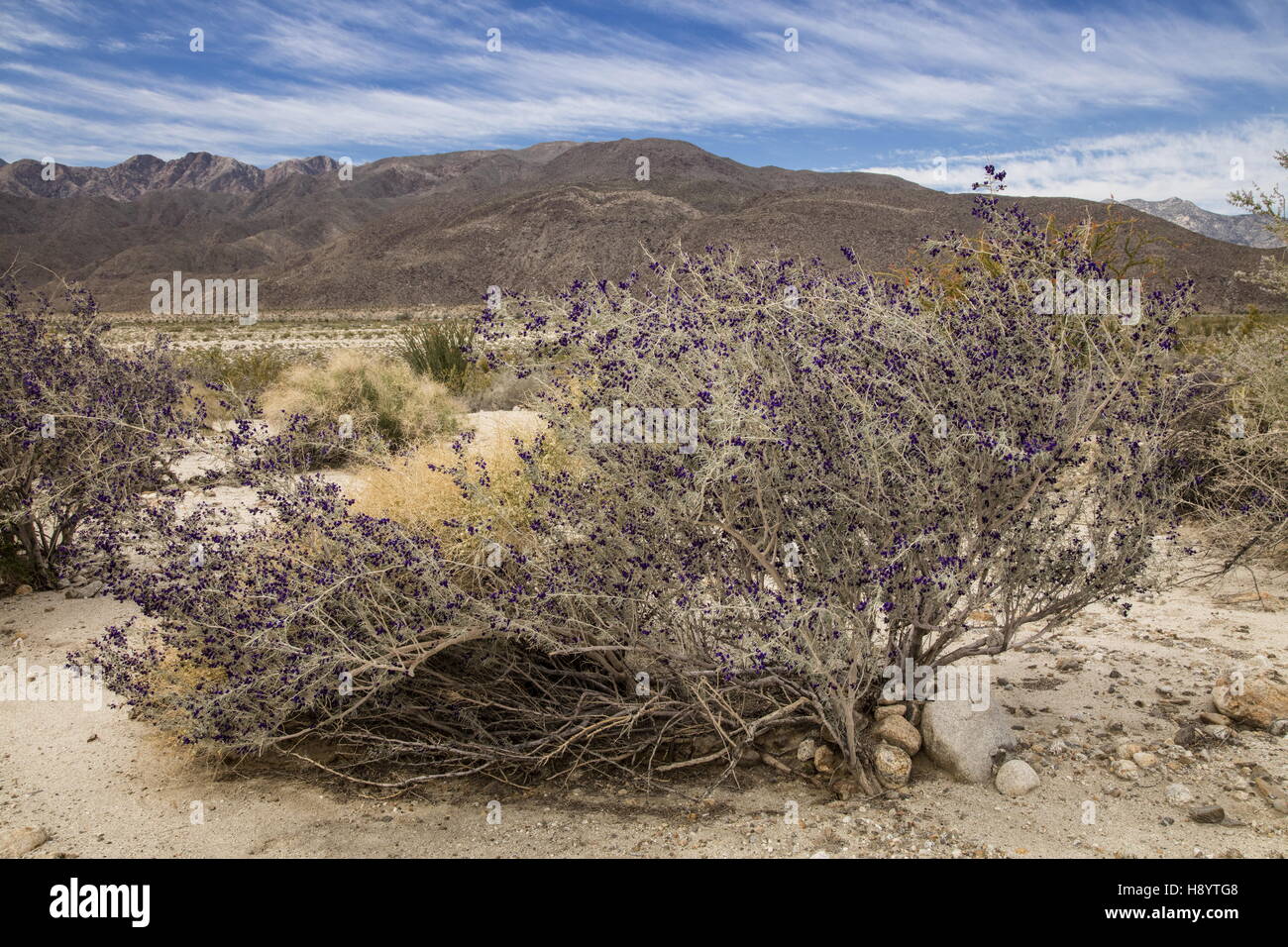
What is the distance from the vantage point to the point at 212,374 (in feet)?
49.5

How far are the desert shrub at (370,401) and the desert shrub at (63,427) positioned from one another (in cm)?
299

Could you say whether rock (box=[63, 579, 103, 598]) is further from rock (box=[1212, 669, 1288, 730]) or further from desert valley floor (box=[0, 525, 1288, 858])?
rock (box=[1212, 669, 1288, 730])

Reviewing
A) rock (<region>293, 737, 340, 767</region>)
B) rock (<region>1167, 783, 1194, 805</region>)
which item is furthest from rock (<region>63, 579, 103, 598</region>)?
rock (<region>1167, 783, 1194, 805</region>)

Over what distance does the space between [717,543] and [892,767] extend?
4.06 ft

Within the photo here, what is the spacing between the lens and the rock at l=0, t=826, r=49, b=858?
11.4 ft

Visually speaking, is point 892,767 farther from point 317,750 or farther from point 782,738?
point 317,750

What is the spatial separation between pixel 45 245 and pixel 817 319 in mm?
107004

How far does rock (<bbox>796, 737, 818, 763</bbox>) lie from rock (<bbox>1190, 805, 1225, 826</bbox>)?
1.51 metres

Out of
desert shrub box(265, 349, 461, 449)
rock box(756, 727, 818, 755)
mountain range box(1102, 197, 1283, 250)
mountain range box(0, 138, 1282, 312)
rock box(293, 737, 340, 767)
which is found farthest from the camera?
mountain range box(1102, 197, 1283, 250)

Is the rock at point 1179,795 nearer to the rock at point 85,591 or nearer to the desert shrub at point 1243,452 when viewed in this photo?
the desert shrub at point 1243,452

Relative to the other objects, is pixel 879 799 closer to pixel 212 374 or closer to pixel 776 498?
pixel 776 498

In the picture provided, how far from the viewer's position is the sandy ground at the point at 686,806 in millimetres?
3387

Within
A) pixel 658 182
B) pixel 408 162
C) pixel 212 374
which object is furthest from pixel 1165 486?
pixel 408 162

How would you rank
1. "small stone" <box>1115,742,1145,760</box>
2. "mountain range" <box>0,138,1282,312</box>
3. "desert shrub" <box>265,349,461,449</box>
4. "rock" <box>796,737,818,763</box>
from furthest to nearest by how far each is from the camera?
"mountain range" <box>0,138,1282,312</box> < "desert shrub" <box>265,349,461,449</box> < "rock" <box>796,737,818,763</box> < "small stone" <box>1115,742,1145,760</box>
